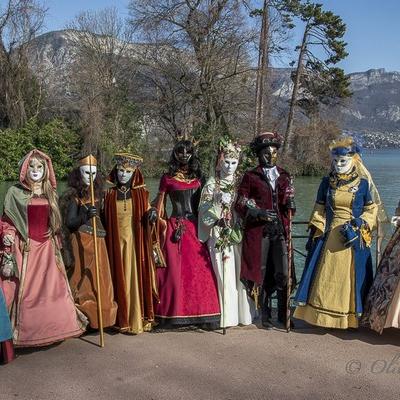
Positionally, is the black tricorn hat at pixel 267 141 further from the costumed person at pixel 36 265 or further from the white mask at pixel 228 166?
the costumed person at pixel 36 265

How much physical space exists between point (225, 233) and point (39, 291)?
152 cm

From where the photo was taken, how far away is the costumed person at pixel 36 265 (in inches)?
157

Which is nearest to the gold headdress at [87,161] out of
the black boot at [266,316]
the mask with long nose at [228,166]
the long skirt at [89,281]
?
the long skirt at [89,281]

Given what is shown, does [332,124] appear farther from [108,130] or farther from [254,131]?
[108,130]

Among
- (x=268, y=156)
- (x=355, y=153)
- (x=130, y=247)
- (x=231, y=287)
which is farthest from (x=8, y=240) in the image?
(x=355, y=153)

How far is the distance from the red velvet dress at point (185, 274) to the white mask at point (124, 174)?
0.32 metres

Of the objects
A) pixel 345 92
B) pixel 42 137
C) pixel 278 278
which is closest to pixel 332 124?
pixel 345 92

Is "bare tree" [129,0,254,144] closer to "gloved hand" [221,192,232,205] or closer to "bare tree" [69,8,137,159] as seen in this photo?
"bare tree" [69,8,137,159]

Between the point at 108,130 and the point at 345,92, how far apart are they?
498 inches

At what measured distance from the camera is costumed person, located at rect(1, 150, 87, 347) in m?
3.98

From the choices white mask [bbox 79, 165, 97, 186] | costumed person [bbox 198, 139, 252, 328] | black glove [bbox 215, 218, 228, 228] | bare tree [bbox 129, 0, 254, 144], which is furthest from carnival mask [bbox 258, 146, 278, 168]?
bare tree [bbox 129, 0, 254, 144]

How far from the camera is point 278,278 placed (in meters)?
4.65

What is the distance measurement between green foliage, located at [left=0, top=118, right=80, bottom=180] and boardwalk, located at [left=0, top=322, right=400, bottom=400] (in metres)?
21.6

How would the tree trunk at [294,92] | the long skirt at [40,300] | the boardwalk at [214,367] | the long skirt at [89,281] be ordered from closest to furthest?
the boardwalk at [214,367] → the long skirt at [40,300] → the long skirt at [89,281] → the tree trunk at [294,92]
